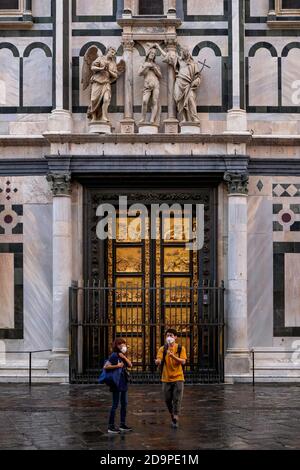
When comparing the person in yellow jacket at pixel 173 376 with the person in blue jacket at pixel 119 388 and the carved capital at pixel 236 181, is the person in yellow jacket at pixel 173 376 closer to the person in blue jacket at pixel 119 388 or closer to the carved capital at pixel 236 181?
the person in blue jacket at pixel 119 388

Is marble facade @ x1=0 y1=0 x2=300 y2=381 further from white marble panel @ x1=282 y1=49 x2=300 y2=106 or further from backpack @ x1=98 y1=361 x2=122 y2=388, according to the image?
backpack @ x1=98 y1=361 x2=122 y2=388

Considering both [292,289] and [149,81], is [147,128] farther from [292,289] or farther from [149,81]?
[292,289]

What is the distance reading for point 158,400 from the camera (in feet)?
62.7

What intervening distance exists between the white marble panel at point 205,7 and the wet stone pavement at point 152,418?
8.70 meters

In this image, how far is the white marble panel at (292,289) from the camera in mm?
22344

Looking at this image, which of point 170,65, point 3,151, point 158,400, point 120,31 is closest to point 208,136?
point 170,65

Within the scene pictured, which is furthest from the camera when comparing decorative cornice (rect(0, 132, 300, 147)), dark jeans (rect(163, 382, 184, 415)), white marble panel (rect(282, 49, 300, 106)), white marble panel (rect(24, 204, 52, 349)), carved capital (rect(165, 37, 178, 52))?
white marble panel (rect(282, 49, 300, 106))

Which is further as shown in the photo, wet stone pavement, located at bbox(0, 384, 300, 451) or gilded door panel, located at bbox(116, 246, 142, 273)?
gilded door panel, located at bbox(116, 246, 142, 273)

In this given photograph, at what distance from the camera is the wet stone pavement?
46.0ft

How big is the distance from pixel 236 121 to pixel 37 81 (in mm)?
4741

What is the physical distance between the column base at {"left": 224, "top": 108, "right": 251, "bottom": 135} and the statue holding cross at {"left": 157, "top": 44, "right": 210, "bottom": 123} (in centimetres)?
75

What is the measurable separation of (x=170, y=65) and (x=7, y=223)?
206 inches

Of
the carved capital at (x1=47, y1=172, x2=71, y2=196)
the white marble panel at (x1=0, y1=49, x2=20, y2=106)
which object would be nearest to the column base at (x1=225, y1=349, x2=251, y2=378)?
the carved capital at (x1=47, y1=172, x2=71, y2=196)

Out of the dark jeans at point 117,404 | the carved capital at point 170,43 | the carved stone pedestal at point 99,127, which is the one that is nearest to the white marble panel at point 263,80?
the carved capital at point 170,43
